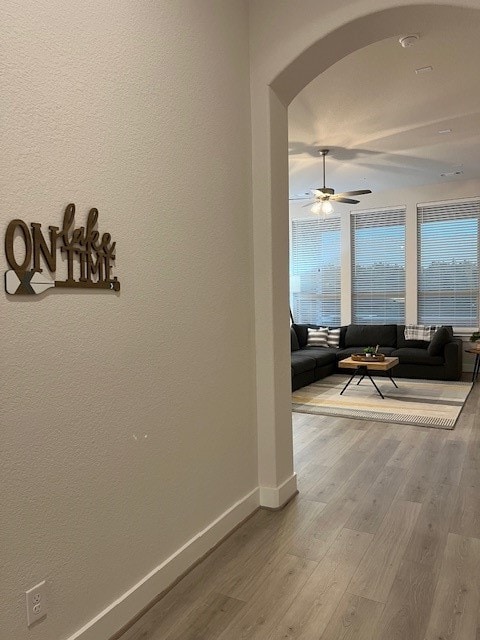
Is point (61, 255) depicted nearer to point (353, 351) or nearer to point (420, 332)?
point (353, 351)

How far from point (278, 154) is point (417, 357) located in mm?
5106

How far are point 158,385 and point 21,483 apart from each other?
2.40ft

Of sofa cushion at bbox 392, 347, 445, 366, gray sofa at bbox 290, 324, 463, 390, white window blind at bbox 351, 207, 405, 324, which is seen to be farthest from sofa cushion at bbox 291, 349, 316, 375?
white window blind at bbox 351, 207, 405, 324

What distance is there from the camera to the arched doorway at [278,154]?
2684mm

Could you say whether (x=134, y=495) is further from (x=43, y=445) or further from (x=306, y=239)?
(x=306, y=239)

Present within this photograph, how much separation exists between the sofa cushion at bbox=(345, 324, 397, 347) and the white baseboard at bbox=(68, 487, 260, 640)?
568cm

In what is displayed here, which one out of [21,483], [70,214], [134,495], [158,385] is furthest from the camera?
[158,385]

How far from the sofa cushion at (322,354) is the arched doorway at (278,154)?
13.7 ft

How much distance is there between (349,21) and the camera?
261 centimetres

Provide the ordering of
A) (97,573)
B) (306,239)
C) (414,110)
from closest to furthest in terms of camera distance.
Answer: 1. (97,573)
2. (414,110)
3. (306,239)

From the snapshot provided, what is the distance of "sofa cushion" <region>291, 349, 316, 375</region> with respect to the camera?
6.52 m

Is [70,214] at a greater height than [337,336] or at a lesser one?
greater

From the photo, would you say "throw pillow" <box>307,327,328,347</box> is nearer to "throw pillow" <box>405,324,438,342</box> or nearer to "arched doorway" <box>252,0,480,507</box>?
"throw pillow" <box>405,324,438,342</box>

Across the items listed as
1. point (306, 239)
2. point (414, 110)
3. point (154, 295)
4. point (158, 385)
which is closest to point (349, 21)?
point (154, 295)
